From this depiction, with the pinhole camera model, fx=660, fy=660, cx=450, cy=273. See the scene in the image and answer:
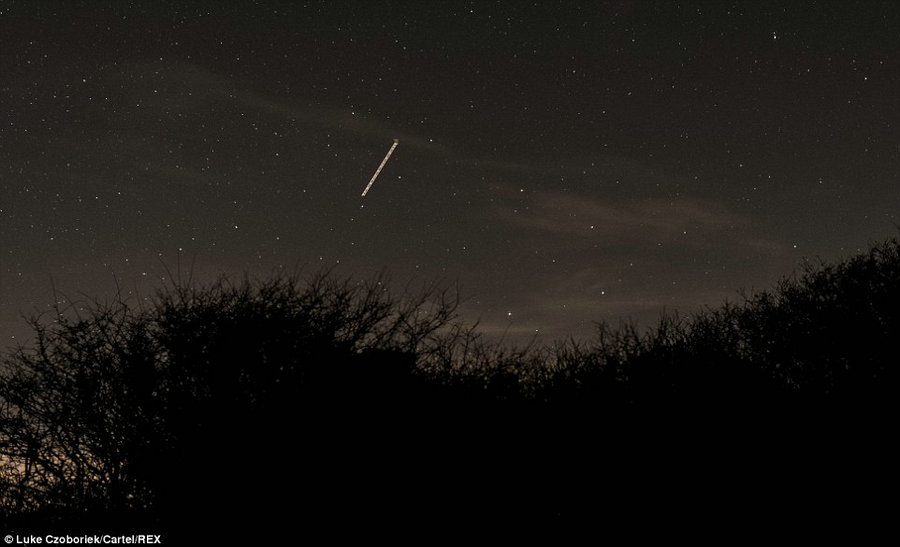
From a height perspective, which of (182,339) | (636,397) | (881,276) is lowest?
(636,397)

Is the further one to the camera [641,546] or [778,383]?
[778,383]

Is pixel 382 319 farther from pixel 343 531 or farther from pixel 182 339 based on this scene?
pixel 343 531

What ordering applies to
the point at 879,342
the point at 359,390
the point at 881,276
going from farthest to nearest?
the point at 881,276 < the point at 879,342 < the point at 359,390

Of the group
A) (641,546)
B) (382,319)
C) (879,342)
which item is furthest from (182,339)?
(879,342)

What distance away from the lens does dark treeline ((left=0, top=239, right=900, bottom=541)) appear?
1092 centimetres

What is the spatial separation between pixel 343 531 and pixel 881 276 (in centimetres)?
2164

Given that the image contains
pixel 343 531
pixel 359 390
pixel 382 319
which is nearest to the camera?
pixel 343 531

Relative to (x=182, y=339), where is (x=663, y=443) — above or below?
below

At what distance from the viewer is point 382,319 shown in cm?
1510

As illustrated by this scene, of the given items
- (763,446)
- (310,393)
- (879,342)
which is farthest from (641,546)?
(879,342)

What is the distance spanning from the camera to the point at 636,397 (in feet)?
50.7

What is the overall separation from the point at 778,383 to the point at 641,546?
8.26 m

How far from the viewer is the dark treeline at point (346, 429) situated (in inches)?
430

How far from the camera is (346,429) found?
37.7 ft
